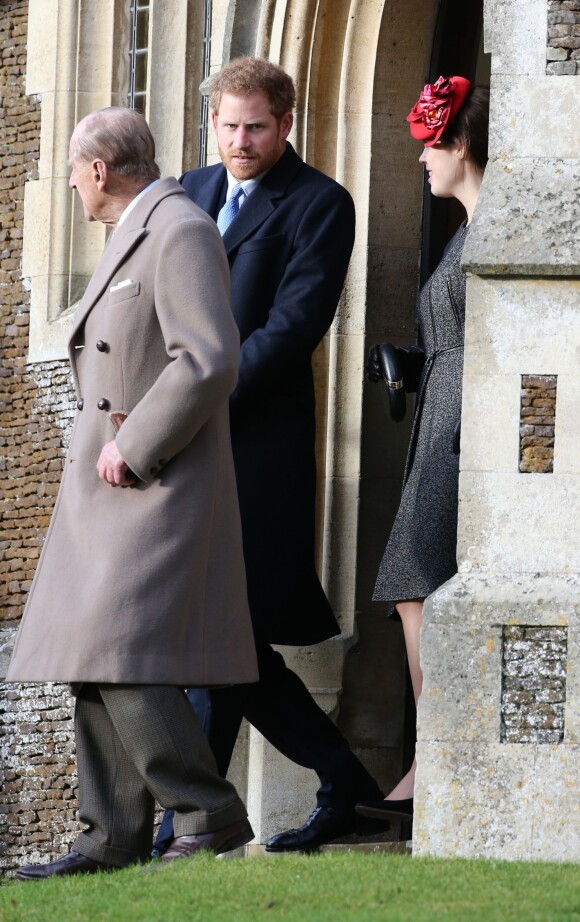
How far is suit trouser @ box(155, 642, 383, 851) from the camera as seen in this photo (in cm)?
607

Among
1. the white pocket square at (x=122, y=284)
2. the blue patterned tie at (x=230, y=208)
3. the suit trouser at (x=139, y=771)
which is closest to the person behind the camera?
the suit trouser at (x=139, y=771)

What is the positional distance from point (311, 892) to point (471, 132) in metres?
2.63

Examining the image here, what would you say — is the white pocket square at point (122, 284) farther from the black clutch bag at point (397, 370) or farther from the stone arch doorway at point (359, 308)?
the stone arch doorway at point (359, 308)

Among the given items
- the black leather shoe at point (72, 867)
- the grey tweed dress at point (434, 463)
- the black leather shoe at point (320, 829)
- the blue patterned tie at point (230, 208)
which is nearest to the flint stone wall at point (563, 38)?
the grey tweed dress at point (434, 463)

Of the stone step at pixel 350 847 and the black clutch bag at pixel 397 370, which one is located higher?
the black clutch bag at pixel 397 370

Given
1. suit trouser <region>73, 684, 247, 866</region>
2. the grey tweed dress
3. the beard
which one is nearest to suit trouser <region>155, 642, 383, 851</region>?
the grey tweed dress

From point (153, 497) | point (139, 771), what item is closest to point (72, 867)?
point (139, 771)

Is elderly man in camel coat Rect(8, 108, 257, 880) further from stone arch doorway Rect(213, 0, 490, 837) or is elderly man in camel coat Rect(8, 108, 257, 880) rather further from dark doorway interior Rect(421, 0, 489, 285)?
dark doorway interior Rect(421, 0, 489, 285)

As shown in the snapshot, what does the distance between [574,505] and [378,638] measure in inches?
82.3

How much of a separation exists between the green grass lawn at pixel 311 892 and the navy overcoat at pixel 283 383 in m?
1.32

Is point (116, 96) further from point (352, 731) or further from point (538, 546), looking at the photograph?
point (538, 546)

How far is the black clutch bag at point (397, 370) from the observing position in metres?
6.14

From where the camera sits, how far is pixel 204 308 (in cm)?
495

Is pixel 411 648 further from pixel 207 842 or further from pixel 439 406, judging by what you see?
pixel 207 842
